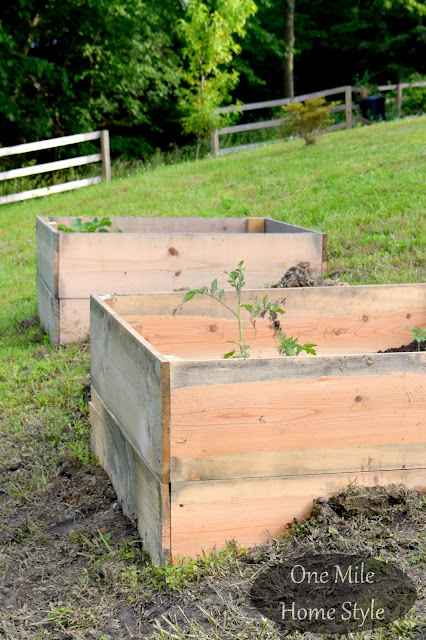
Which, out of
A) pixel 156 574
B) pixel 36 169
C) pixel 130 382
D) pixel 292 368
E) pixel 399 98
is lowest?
pixel 156 574

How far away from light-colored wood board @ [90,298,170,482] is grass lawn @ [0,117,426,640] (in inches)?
16.1

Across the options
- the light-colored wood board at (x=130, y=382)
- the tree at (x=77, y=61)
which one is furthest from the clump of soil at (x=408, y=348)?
the tree at (x=77, y=61)

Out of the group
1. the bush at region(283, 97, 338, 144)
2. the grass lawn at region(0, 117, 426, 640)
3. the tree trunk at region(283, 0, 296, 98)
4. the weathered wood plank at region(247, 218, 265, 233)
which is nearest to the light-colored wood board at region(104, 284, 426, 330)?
the grass lawn at region(0, 117, 426, 640)

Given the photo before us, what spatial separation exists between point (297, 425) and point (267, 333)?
46.6 inches

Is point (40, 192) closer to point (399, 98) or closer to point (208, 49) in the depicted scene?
point (208, 49)

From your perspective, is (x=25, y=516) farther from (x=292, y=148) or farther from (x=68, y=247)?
(x=292, y=148)

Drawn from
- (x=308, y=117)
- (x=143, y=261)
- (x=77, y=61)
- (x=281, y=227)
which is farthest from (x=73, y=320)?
(x=77, y=61)

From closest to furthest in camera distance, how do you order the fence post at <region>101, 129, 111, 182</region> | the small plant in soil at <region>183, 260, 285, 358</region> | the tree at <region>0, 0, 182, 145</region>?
1. the small plant in soil at <region>183, 260, 285, 358</region>
2. the fence post at <region>101, 129, 111, 182</region>
3. the tree at <region>0, 0, 182, 145</region>

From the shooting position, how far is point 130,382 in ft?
10.1

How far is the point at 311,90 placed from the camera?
92.6ft

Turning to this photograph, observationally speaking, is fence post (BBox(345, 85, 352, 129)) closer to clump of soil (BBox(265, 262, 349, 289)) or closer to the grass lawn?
the grass lawn

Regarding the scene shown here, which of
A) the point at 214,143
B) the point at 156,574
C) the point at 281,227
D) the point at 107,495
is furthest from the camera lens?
the point at 214,143

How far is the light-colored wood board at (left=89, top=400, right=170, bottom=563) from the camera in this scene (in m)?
2.70

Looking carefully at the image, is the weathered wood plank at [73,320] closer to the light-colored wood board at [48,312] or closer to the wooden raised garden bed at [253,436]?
the light-colored wood board at [48,312]
